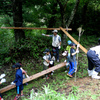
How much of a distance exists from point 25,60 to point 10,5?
3.71 meters

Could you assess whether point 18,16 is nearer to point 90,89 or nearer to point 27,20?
point 27,20

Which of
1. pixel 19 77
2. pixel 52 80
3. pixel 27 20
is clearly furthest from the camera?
pixel 27 20

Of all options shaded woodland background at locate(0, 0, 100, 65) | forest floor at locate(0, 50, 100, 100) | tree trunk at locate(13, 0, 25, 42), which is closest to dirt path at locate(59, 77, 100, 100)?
forest floor at locate(0, 50, 100, 100)

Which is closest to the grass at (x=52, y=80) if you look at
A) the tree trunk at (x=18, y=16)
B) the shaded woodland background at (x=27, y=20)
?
the shaded woodland background at (x=27, y=20)

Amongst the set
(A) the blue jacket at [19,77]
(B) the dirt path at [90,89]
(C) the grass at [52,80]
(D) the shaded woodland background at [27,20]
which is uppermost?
(D) the shaded woodland background at [27,20]

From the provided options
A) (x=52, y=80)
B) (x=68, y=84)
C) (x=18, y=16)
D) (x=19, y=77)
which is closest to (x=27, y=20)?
(x=18, y=16)

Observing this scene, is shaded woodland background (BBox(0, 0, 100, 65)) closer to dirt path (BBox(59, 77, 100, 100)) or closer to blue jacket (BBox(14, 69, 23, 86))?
blue jacket (BBox(14, 69, 23, 86))

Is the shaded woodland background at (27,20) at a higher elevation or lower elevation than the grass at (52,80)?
higher

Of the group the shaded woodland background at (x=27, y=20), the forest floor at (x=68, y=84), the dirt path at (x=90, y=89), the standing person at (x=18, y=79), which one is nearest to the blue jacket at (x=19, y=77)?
the standing person at (x=18, y=79)

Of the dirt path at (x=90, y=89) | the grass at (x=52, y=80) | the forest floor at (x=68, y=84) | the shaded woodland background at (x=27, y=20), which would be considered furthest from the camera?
the shaded woodland background at (x=27, y=20)

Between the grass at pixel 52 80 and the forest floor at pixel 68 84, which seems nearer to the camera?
the forest floor at pixel 68 84

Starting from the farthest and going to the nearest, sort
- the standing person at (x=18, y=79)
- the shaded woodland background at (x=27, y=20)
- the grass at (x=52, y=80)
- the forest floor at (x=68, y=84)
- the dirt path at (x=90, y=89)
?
the shaded woodland background at (x=27, y=20), the standing person at (x=18, y=79), the grass at (x=52, y=80), the forest floor at (x=68, y=84), the dirt path at (x=90, y=89)

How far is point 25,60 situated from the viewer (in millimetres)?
6203

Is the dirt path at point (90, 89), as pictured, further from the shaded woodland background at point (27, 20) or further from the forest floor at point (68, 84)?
the shaded woodland background at point (27, 20)
